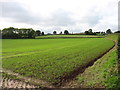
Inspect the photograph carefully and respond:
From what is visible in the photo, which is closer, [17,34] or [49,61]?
[49,61]

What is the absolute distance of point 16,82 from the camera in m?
9.98

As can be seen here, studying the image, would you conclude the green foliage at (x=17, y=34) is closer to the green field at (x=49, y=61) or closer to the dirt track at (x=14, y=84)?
the green field at (x=49, y=61)

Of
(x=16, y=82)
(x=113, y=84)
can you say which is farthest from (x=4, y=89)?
(x=113, y=84)

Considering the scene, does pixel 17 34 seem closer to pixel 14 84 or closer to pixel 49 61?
pixel 49 61

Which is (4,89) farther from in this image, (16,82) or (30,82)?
(30,82)

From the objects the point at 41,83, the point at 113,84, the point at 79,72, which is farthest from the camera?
the point at 79,72

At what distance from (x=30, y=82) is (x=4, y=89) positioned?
223 centimetres

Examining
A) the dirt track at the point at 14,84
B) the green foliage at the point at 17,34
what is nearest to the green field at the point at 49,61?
the dirt track at the point at 14,84

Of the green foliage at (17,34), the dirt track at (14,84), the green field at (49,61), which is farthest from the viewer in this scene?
the green foliage at (17,34)

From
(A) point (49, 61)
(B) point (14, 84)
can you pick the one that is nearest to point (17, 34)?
(A) point (49, 61)

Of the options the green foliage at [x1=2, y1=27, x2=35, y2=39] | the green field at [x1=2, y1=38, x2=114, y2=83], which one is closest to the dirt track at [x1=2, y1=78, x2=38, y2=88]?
the green field at [x1=2, y1=38, x2=114, y2=83]

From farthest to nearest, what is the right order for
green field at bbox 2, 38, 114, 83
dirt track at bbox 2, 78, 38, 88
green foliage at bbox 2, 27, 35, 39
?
green foliage at bbox 2, 27, 35, 39 < green field at bbox 2, 38, 114, 83 < dirt track at bbox 2, 78, 38, 88

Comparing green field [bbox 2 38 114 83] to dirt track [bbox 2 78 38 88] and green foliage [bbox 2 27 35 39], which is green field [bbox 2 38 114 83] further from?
green foliage [bbox 2 27 35 39]

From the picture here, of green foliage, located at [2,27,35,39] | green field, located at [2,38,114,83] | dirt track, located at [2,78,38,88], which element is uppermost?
green foliage, located at [2,27,35,39]
